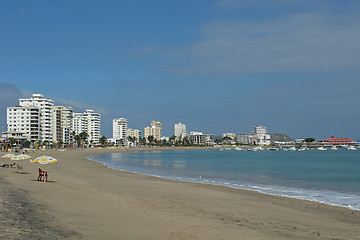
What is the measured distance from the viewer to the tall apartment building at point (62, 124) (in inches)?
6687

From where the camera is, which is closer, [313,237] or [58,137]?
[313,237]

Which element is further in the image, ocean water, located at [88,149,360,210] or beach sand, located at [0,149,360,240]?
ocean water, located at [88,149,360,210]

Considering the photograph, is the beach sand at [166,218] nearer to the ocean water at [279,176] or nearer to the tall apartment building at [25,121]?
the ocean water at [279,176]

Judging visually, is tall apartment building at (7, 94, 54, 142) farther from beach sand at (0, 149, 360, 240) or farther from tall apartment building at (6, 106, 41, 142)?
beach sand at (0, 149, 360, 240)

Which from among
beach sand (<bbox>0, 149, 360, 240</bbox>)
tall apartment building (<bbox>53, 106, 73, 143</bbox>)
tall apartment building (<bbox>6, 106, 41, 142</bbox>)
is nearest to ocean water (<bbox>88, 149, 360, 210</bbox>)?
beach sand (<bbox>0, 149, 360, 240</bbox>)

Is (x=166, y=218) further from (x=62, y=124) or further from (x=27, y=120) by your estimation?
(x=62, y=124)

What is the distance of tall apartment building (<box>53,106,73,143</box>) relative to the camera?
16985cm

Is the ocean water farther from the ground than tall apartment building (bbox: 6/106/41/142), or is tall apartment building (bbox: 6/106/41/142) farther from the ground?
tall apartment building (bbox: 6/106/41/142)

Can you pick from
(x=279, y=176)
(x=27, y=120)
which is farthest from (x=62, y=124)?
(x=279, y=176)

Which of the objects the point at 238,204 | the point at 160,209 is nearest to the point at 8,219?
the point at 160,209

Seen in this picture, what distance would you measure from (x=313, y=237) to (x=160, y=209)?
6.64 m

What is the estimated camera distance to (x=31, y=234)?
8.52 meters

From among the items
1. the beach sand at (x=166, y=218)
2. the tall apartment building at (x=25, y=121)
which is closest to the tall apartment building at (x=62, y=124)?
the tall apartment building at (x=25, y=121)

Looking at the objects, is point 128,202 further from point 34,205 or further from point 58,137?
point 58,137
